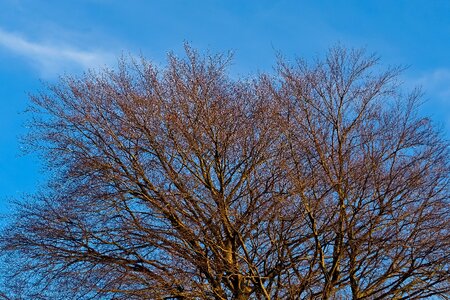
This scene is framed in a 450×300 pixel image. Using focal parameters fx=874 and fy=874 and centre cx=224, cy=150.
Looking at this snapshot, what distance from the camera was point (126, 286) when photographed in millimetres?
18078

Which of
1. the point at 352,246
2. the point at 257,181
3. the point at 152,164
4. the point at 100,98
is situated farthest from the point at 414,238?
the point at 100,98

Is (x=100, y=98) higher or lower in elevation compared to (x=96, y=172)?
higher

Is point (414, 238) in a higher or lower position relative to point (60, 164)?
lower

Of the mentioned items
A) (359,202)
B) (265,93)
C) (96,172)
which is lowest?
(359,202)

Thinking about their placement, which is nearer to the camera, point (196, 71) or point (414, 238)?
point (414, 238)

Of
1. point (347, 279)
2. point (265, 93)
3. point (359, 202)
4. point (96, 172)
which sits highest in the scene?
point (265, 93)

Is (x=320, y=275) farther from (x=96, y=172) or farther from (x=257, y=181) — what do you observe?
(x=96, y=172)

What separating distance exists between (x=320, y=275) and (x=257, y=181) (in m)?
2.47

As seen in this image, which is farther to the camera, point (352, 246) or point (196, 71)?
point (196, 71)

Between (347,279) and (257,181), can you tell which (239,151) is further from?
(347,279)

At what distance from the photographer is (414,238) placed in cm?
1766

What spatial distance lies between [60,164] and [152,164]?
2009mm

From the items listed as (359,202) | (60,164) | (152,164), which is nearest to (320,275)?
(359,202)

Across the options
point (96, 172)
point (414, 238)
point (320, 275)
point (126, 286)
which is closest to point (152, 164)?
point (96, 172)
